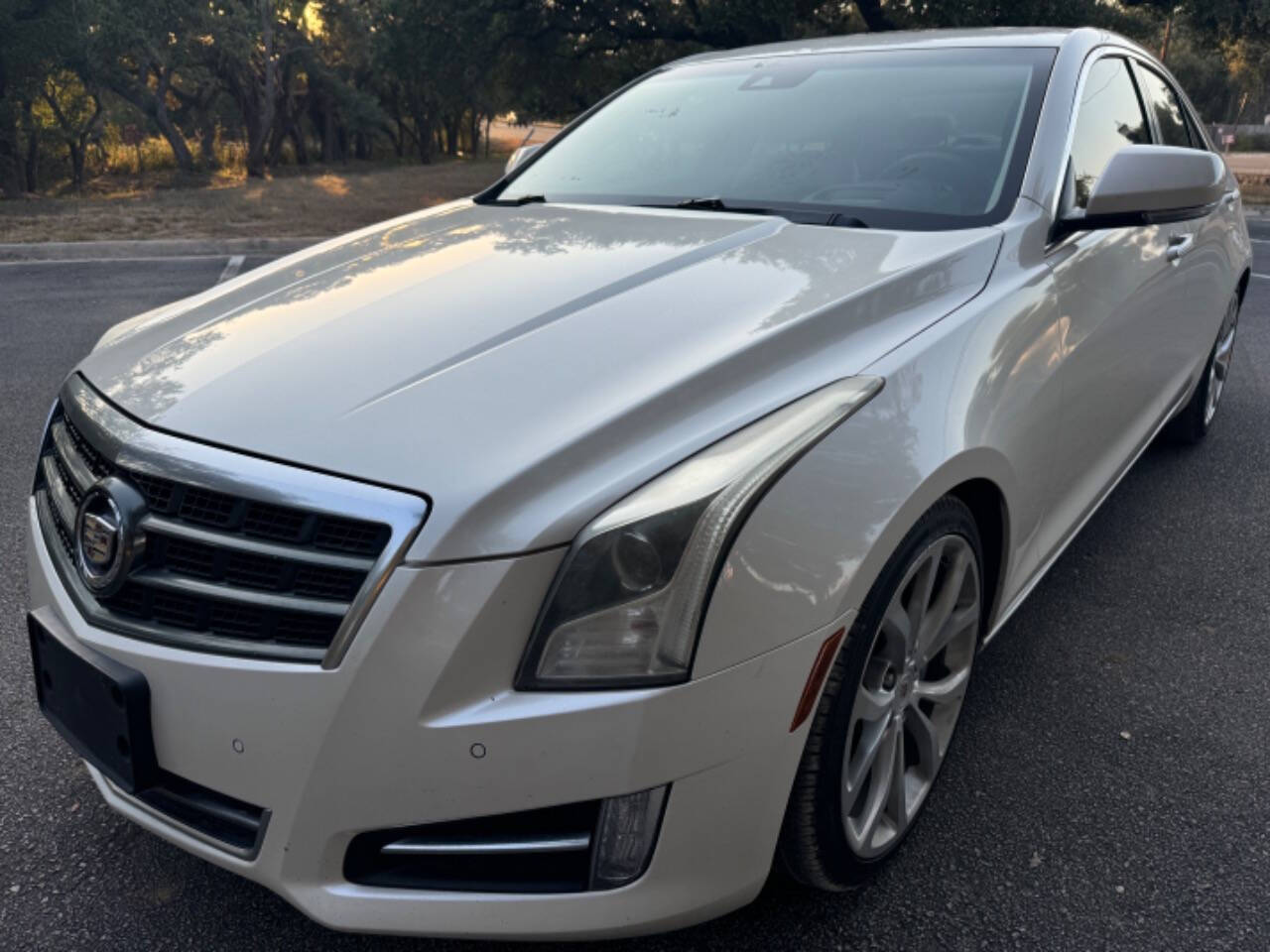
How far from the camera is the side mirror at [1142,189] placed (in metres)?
2.48

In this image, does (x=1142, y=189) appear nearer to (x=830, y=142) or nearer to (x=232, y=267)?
(x=830, y=142)

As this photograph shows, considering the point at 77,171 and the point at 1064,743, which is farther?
the point at 77,171

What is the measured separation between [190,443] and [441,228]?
4.59ft

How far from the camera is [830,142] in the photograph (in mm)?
2920

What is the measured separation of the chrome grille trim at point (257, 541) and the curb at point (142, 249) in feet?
31.5

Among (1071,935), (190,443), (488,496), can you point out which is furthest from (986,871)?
(190,443)

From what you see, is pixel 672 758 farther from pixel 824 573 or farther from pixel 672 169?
pixel 672 169

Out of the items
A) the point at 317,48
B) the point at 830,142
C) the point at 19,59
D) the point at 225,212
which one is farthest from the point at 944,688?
the point at 317,48

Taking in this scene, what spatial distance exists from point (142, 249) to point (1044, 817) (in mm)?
10750

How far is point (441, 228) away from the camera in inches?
115

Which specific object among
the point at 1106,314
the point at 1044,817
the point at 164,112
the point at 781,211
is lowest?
the point at 1044,817

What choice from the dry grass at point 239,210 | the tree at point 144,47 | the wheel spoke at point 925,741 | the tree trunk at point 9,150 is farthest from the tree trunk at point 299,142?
the wheel spoke at point 925,741

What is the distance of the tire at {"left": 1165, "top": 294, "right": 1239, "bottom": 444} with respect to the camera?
14.6 feet

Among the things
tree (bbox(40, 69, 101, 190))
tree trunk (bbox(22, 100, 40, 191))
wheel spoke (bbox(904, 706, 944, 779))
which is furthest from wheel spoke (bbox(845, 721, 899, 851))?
tree (bbox(40, 69, 101, 190))
